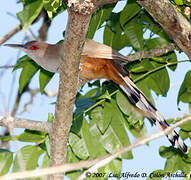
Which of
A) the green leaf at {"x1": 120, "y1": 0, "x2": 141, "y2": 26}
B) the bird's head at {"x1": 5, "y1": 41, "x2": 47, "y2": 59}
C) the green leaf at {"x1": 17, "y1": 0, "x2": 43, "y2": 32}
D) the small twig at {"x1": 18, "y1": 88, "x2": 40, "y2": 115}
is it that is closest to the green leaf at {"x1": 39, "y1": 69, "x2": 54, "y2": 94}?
the bird's head at {"x1": 5, "y1": 41, "x2": 47, "y2": 59}

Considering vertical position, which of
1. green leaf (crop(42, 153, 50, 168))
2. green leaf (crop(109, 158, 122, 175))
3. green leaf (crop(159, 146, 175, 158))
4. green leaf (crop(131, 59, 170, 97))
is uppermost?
green leaf (crop(131, 59, 170, 97))

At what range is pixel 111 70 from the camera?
4137mm

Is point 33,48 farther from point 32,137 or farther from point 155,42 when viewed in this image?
point 155,42

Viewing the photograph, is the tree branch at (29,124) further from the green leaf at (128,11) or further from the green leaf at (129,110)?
the green leaf at (128,11)

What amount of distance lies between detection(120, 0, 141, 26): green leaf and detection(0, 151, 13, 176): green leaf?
68.3 inches

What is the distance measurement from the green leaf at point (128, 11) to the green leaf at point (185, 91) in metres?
0.86

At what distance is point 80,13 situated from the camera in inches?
104

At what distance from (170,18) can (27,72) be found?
1.83 meters

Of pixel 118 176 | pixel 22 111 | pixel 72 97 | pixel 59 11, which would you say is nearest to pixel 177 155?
pixel 118 176

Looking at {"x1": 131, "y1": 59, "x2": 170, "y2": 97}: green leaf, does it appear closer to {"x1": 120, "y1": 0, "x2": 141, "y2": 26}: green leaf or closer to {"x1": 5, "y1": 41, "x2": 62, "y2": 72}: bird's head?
{"x1": 120, "y1": 0, "x2": 141, "y2": 26}: green leaf

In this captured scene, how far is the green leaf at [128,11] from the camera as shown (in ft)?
12.2

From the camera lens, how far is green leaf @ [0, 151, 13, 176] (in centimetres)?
372

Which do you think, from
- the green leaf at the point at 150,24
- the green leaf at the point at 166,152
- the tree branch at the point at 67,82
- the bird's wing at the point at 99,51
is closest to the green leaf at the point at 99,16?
the bird's wing at the point at 99,51

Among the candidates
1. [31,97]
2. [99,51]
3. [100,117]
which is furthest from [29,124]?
[31,97]
